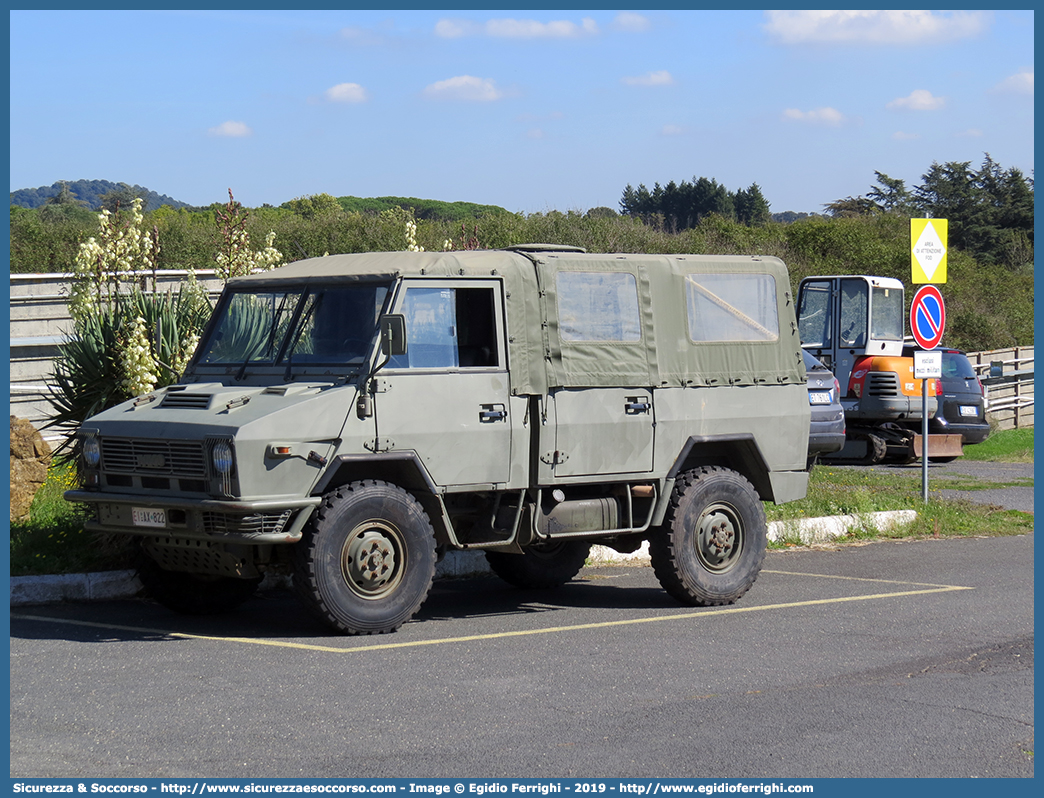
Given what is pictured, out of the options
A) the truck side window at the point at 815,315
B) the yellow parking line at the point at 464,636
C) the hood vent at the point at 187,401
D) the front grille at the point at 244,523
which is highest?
the truck side window at the point at 815,315

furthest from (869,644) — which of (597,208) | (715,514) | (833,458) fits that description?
(597,208)

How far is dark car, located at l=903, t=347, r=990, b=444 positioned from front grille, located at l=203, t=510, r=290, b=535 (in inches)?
694

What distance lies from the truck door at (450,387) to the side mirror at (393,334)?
0.28 m

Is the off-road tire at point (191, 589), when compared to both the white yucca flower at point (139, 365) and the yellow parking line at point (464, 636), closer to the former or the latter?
the yellow parking line at point (464, 636)

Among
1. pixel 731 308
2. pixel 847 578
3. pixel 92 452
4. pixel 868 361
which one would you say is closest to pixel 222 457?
pixel 92 452

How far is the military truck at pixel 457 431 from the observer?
27.7 feet

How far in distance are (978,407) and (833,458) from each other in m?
2.88

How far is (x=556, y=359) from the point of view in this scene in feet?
31.2

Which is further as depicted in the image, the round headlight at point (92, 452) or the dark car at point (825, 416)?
the dark car at point (825, 416)

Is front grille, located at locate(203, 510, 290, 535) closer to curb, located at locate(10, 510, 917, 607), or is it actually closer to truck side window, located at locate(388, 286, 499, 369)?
truck side window, located at locate(388, 286, 499, 369)

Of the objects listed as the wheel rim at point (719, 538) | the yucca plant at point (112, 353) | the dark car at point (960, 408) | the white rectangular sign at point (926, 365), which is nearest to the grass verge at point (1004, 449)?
the dark car at point (960, 408)

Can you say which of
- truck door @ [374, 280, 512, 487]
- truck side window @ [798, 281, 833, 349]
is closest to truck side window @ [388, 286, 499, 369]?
truck door @ [374, 280, 512, 487]

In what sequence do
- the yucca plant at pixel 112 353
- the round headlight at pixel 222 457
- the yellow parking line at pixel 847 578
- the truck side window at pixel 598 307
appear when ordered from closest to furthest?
the round headlight at pixel 222 457
the truck side window at pixel 598 307
the yellow parking line at pixel 847 578
the yucca plant at pixel 112 353
